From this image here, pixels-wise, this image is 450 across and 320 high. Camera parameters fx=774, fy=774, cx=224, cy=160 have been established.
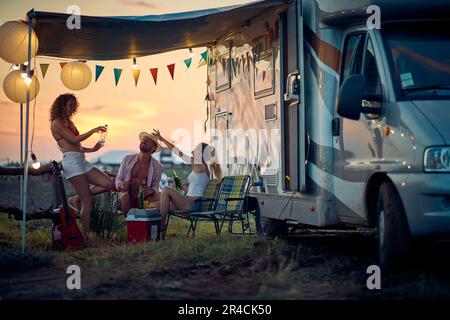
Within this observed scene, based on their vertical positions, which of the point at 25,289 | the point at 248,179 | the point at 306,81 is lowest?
the point at 25,289

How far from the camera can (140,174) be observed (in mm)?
10508

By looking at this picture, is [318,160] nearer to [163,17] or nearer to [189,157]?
[163,17]

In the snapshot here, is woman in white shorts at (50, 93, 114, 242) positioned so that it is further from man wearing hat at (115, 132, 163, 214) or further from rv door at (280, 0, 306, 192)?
rv door at (280, 0, 306, 192)

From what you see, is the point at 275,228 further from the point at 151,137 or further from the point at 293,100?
the point at 151,137

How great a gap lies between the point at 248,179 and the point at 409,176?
387 centimetres

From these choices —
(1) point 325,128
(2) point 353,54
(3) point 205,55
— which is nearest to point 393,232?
(1) point 325,128

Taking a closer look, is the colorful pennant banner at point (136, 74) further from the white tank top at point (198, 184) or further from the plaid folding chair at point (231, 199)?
the plaid folding chair at point (231, 199)

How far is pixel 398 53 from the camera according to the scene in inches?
262

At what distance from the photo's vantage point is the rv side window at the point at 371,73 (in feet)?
22.1

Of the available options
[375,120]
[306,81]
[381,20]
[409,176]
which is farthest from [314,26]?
[409,176]

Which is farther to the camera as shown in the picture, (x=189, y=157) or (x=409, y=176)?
(x=189, y=157)

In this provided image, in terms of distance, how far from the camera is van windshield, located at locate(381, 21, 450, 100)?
6.41 m

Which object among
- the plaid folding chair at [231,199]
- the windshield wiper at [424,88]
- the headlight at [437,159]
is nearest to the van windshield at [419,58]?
the windshield wiper at [424,88]

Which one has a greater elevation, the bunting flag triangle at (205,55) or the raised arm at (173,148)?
the bunting flag triangle at (205,55)
